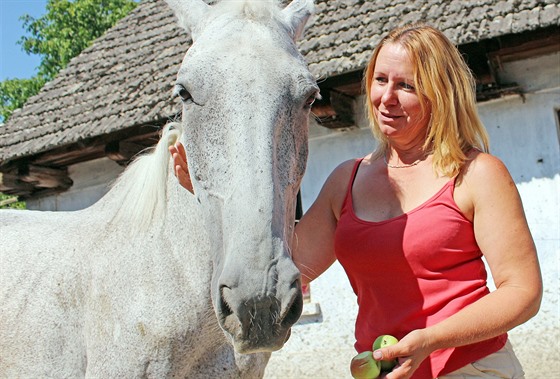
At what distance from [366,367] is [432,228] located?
465 mm

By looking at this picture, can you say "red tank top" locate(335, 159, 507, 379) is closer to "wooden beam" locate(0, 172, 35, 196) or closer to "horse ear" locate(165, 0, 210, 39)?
"horse ear" locate(165, 0, 210, 39)

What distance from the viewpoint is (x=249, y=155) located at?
2.07 meters

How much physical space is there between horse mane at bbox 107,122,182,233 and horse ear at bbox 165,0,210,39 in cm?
38

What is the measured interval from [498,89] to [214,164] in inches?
261

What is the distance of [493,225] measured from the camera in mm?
2125

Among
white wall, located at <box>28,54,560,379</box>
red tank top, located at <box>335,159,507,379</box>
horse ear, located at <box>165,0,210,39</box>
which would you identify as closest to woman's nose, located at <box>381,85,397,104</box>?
red tank top, located at <box>335,159,507,379</box>

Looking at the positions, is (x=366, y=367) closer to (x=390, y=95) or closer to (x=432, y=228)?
(x=432, y=228)

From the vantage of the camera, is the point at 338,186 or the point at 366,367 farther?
the point at 338,186

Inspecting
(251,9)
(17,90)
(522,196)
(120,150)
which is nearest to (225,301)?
(251,9)

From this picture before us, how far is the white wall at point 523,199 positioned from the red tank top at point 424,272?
5.94 metres

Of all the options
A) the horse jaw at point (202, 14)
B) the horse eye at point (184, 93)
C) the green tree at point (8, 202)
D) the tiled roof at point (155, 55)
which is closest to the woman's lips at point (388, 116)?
the horse jaw at point (202, 14)

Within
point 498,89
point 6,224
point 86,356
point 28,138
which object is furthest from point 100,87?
point 86,356

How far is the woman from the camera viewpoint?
208 cm

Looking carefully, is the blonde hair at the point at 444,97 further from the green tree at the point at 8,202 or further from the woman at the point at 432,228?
the green tree at the point at 8,202
